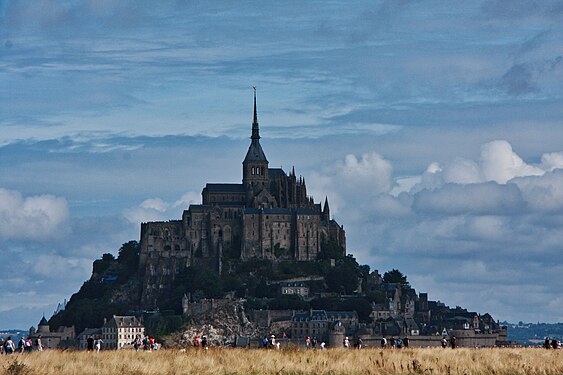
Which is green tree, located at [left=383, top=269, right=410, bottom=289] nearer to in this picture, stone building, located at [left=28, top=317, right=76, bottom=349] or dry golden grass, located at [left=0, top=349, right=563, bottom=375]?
stone building, located at [left=28, top=317, right=76, bottom=349]

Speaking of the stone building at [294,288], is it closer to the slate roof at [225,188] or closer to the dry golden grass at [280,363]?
the slate roof at [225,188]

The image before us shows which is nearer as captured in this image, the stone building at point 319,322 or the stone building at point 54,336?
the stone building at point 319,322

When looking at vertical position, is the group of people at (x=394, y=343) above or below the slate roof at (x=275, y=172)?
below

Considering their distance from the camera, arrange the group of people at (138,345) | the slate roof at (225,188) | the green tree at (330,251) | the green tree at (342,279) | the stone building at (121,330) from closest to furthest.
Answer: the group of people at (138,345)
the stone building at (121,330)
the green tree at (342,279)
the green tree at (330,251)
the slate roof at (225,188)

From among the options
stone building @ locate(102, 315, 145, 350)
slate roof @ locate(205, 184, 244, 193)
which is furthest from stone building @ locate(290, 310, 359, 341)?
slate roof @ locate(205, 184, 244, 193)

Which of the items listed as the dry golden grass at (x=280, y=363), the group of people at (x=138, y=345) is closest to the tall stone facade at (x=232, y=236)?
the group of people at (x=138, y=345)

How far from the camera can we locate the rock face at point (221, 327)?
414 feet

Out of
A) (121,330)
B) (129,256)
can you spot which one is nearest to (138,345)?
(121,330)

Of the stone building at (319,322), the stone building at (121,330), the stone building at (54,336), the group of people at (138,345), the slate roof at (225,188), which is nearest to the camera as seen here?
the group of people at (138,345)

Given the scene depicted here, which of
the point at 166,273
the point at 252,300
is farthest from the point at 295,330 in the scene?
the point at 166,273

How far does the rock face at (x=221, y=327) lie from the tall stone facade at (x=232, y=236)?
5.59m

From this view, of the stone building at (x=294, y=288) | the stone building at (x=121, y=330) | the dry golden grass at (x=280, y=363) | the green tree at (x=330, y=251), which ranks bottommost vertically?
the dry golden grass at (x=280, y=363)

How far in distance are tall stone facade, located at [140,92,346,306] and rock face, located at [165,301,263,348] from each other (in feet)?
18.3

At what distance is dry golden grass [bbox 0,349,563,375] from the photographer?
43.5 meters
